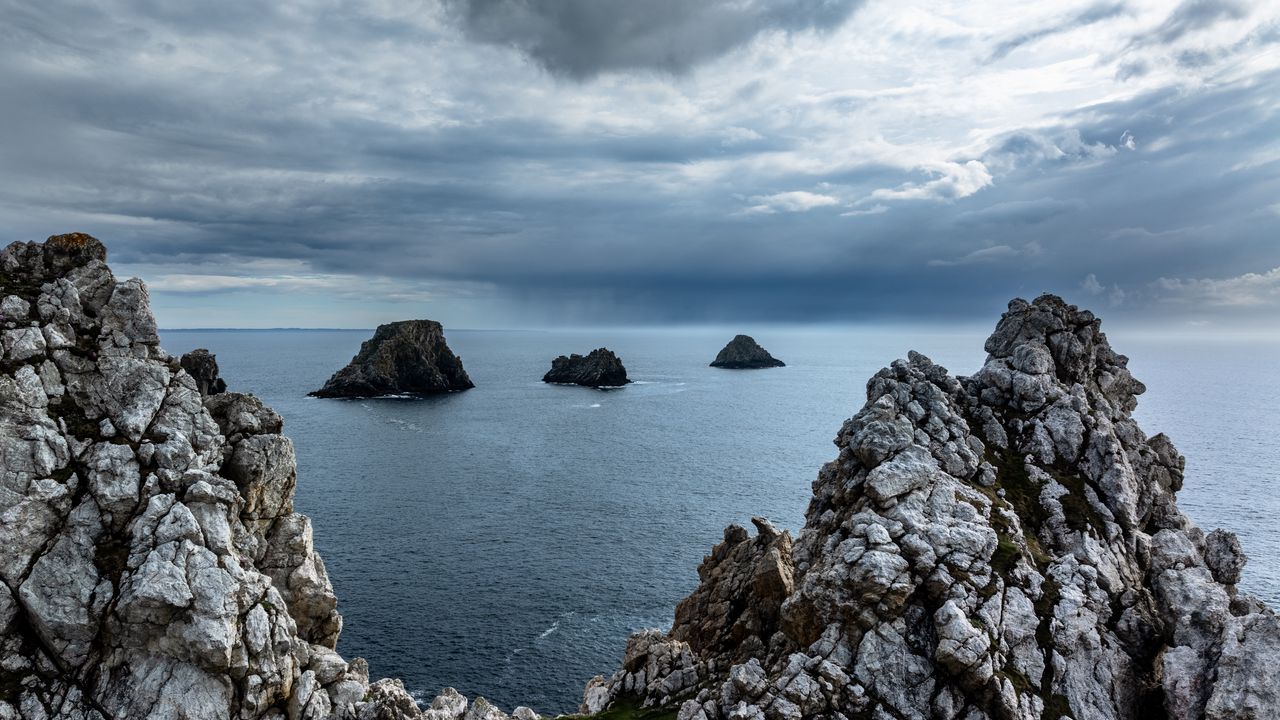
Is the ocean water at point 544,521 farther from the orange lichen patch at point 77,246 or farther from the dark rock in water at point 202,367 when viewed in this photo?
the orange lichen patch at point 77,246

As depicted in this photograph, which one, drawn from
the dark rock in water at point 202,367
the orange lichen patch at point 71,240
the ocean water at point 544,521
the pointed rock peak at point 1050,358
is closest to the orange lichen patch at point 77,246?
the orange lichen patch at point 71,240

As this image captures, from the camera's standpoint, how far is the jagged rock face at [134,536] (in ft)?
108

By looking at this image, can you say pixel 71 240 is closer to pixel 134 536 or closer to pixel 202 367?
pixel 134 536

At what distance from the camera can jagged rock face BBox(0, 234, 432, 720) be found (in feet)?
108

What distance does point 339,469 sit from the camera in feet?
449

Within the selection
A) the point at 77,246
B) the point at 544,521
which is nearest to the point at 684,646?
the point at 77,246

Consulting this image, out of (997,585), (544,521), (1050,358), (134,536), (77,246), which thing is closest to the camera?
(134,536)

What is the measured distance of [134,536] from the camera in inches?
1387

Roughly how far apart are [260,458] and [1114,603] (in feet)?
170

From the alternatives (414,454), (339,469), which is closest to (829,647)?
(339,469)

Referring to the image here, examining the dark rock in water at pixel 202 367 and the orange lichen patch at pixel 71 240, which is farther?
the dark rock in water at pixel 202 367

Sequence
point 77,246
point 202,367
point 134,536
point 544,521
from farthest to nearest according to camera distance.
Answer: point 202,367 < point 544,521 < point 77,246 < point 134,536

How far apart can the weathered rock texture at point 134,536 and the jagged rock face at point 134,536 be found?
0.07 meters

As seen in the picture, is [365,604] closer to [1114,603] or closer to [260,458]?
[260,458]
